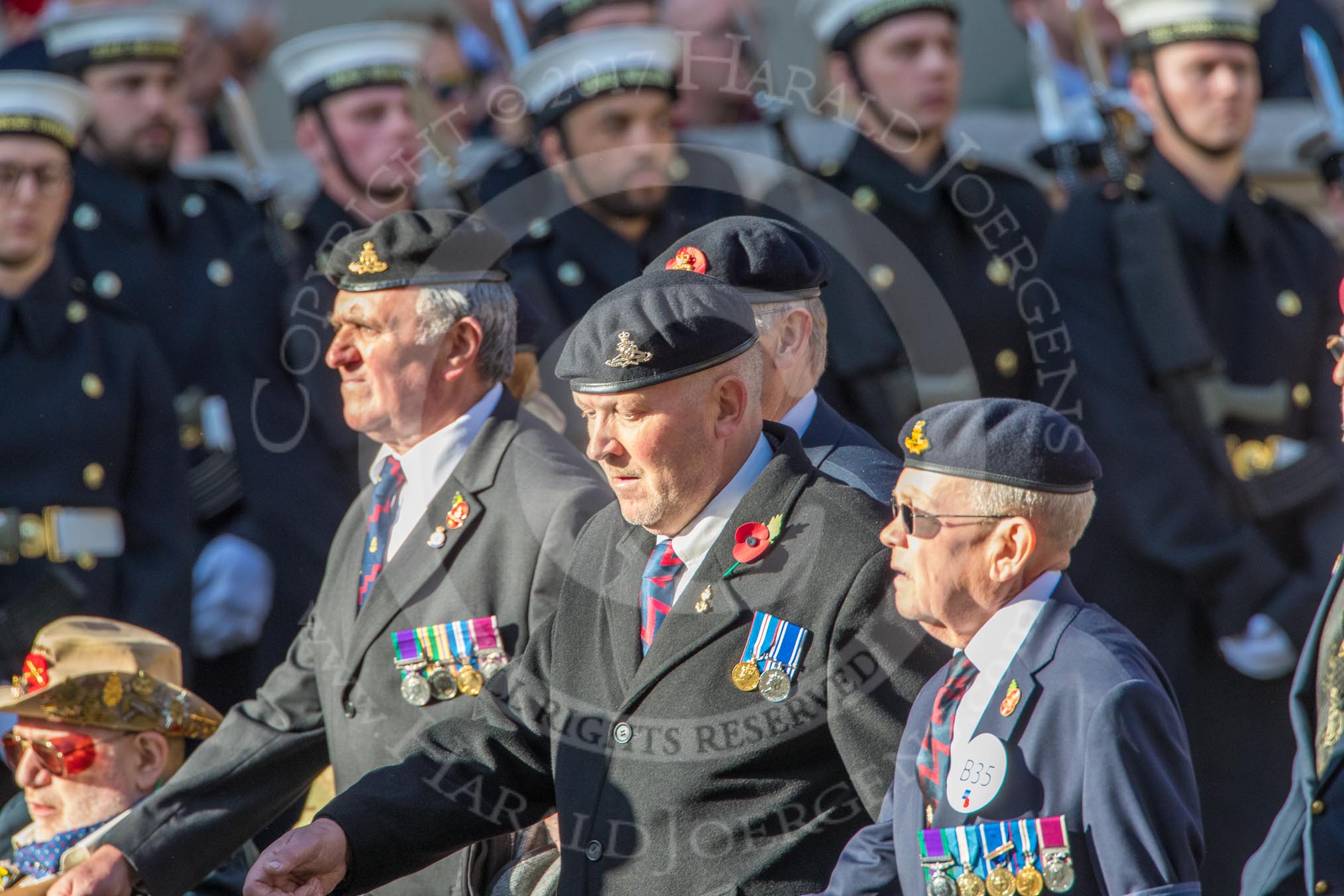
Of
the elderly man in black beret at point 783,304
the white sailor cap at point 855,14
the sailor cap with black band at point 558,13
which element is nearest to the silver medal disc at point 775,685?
the elderly man in black beret at point 783,304

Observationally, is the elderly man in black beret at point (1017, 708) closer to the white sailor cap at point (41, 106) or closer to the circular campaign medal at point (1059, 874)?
the circular campaign medal at point (1059, 874)

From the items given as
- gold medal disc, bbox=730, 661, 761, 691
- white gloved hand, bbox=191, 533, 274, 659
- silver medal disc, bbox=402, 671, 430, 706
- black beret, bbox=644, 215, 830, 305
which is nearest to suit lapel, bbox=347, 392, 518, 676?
silver medal disc, bbox=402, 671, 430, 706

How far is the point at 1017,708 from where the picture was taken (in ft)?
10.0

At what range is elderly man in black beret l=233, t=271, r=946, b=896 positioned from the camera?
10.6 feet

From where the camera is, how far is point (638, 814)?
10.9 feet

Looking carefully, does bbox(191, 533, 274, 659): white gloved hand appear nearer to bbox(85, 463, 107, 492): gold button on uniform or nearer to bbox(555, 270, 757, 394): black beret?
bbox(85, 463, 107, 492): gold button on uniform

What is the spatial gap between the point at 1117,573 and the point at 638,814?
2.99 meters

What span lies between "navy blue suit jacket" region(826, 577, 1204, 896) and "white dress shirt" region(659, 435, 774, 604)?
0.42 metres

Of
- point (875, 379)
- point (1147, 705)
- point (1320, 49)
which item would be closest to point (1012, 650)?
point (1147, 705)

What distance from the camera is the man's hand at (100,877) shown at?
3.90 meters

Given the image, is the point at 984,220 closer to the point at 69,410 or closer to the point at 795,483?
the point at 69,410

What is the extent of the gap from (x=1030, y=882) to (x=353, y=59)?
4372 millimetres

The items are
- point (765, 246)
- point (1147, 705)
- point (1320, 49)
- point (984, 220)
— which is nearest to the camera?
point (1147, 705)

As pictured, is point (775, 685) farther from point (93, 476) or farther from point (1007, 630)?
point (93, 476)
